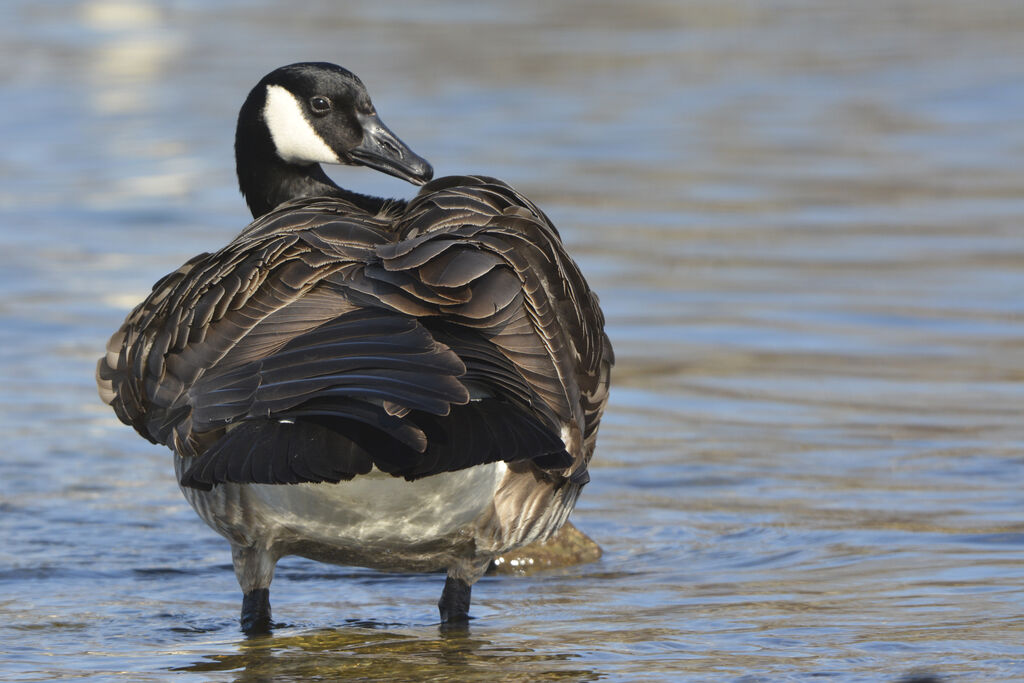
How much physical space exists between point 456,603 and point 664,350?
3.34 m

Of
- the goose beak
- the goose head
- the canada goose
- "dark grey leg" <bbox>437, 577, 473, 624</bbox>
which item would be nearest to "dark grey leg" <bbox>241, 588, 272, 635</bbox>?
the canada goose

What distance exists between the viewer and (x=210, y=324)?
4.89 m

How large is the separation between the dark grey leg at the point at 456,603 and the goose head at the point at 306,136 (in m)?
1.77

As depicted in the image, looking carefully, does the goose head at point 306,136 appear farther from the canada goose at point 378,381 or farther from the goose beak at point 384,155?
the canada goose at point 378,381

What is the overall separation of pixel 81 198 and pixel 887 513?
7535 mm

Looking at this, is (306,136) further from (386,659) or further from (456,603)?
(386,659)

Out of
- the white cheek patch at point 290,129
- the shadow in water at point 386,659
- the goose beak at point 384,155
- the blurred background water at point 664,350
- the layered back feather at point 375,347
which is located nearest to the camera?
the layered back feather at point 375,347

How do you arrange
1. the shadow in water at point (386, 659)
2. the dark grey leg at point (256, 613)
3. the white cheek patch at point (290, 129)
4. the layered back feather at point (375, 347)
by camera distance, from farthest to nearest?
the white cheek patch at point (290, 129), the dark grey leg at point (256, 613), the shadow in water at point (386, 659), the layered back feather at point (375, 347)

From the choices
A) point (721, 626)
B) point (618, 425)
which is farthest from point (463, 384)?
point (618, 425)

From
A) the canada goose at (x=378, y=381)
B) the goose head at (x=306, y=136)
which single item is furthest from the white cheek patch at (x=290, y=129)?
the canada goose at (x=378, y=381)

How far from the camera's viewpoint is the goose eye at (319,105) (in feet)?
21.3

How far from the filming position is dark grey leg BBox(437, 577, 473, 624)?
5.44 meters

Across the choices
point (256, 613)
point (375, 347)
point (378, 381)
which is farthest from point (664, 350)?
point (378, 381)

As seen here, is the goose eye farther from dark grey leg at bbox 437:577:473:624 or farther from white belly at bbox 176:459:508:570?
dark grey leg at bbox 437:577:473:624
